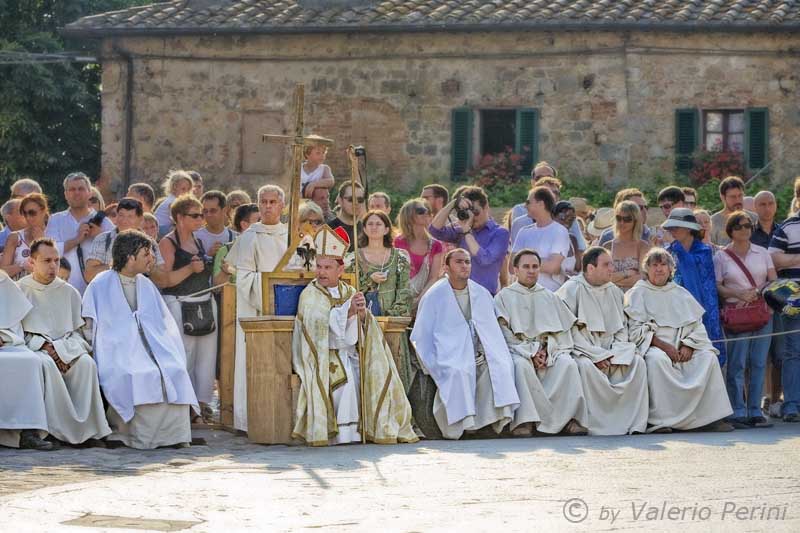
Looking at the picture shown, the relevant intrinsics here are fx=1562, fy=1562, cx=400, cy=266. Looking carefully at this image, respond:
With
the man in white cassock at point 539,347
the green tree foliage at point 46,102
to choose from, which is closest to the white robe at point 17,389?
the man in white cassock at point 539,347

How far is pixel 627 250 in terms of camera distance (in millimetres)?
13523

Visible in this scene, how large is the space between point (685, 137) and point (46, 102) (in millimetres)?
12458

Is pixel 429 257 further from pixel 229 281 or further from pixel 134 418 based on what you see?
pixel 134 418

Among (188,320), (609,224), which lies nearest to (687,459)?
(188,320)

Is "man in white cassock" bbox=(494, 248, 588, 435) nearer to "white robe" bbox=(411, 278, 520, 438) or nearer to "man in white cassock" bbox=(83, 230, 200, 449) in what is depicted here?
"white robe" bbox=(411, 278, 520, 438)

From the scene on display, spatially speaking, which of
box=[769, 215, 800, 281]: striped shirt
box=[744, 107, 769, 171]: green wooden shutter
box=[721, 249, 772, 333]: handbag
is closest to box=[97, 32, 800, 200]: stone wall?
box=[744, 107, 769, 171]: green wooden shutter

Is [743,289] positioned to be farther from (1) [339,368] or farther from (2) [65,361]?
(2) [65,361]

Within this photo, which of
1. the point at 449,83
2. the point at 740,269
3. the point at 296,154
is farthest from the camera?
the point at 449,83

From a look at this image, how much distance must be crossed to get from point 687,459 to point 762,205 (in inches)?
179

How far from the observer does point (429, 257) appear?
1331cm

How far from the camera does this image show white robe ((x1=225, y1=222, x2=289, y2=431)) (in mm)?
12487

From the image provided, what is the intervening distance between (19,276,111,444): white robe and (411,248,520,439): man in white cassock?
2573mm

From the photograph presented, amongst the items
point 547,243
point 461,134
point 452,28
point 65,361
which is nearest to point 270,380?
point 65,361

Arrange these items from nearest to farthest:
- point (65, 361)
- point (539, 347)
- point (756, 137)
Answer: point (65, 361) → point (539, 347) → point (756, 137)
